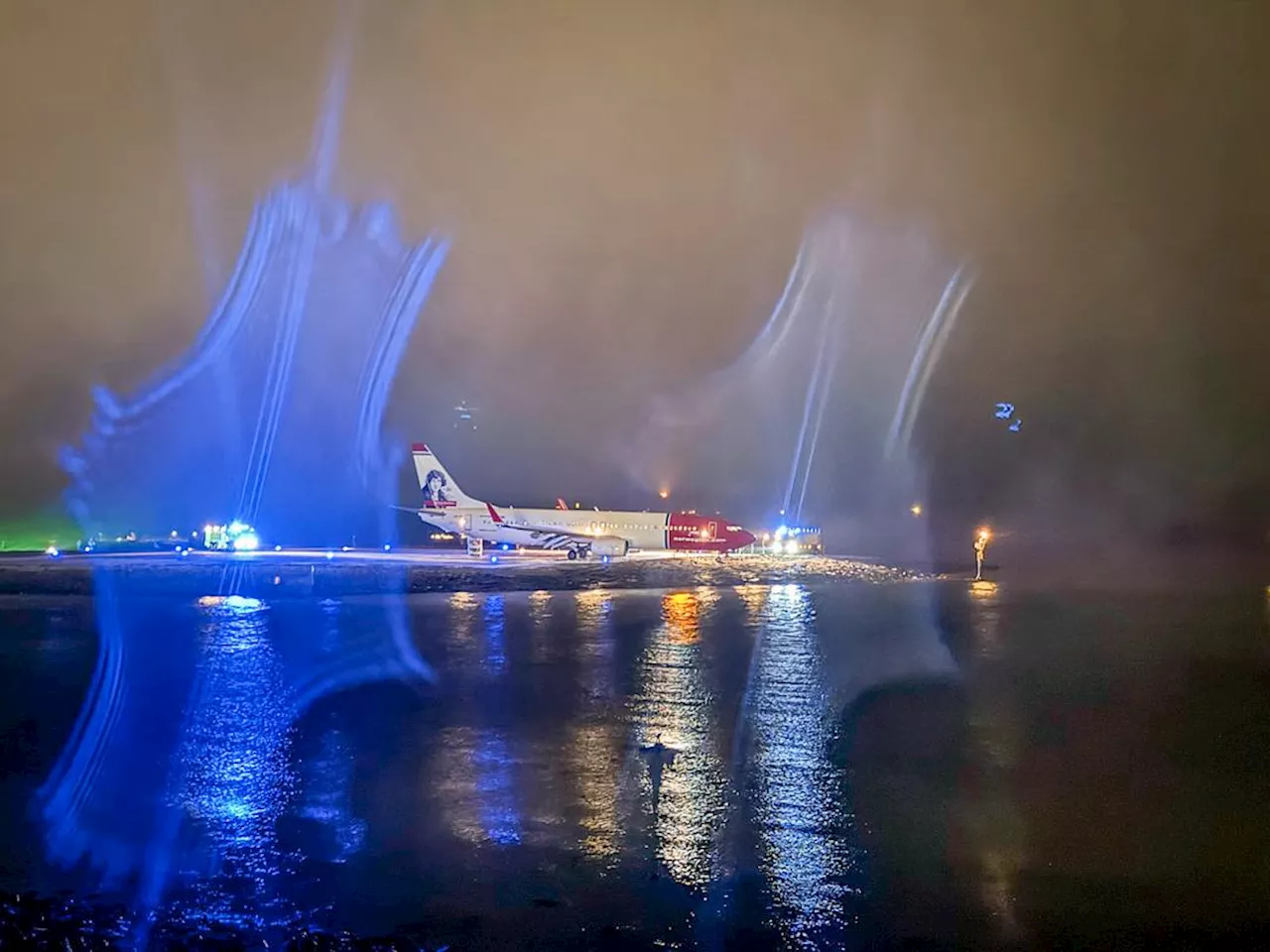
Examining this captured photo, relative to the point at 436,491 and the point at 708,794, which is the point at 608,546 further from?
the point at 708,794

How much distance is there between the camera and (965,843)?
25.1ft

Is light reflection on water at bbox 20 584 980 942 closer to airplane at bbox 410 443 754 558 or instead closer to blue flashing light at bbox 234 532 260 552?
airplane at bbox 410 443 754 558

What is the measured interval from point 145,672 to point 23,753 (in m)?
5.60

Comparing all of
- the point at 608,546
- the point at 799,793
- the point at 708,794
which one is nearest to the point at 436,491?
the point at 608,546

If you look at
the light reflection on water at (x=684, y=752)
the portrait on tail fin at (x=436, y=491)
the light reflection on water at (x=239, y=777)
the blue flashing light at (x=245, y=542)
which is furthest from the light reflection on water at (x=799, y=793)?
the blue flashing light at (x=245, y=542)

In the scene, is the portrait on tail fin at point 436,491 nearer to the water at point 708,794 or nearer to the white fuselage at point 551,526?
the white fuselage at point 551,526

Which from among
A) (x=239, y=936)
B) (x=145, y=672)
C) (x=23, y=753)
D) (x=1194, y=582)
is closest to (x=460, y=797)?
(x=239, y=936)

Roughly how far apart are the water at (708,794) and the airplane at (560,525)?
34.2 m

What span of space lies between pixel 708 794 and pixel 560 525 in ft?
145

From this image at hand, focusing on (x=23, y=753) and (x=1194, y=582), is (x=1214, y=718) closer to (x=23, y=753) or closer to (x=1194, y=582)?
(x=23, y=753)

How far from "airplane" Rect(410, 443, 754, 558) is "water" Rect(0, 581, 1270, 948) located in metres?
34.2

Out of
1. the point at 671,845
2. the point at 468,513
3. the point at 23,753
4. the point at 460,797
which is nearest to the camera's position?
the point at 671,845

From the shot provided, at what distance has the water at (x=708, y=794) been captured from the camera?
6.25 meters

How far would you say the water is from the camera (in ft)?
20.5
